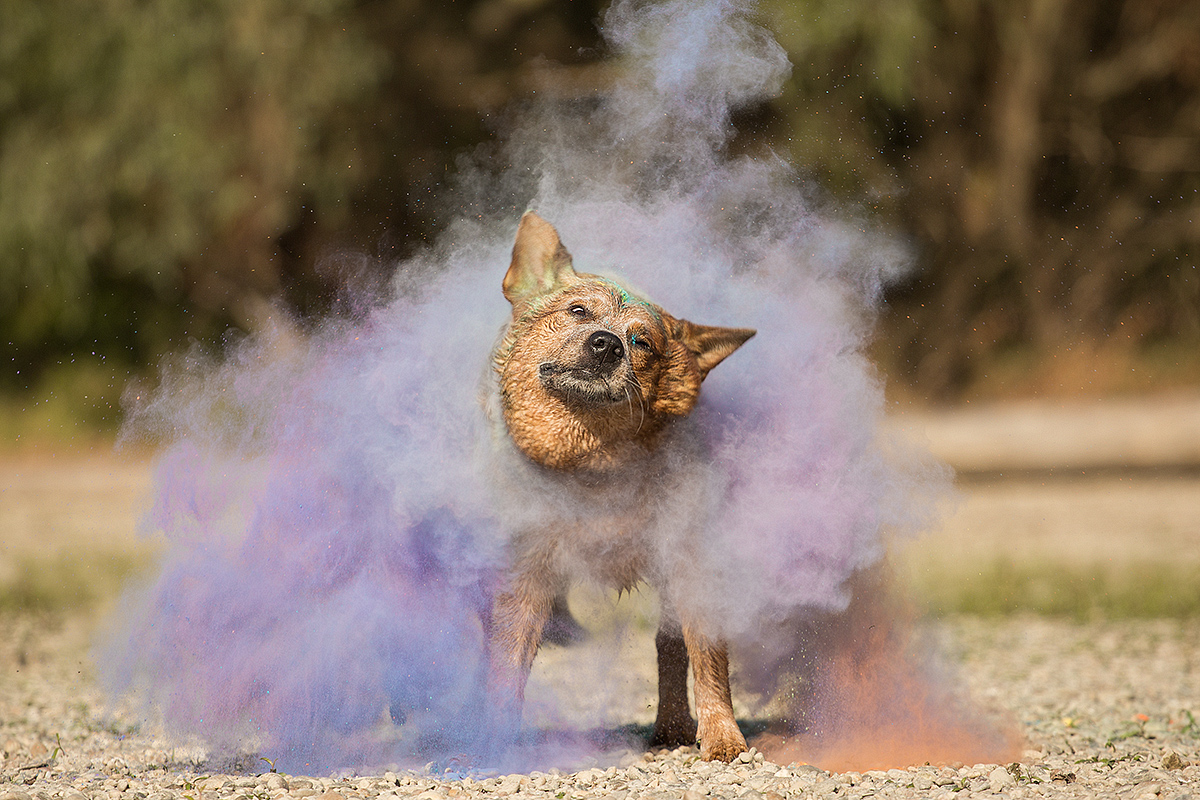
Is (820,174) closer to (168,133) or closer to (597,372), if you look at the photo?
(597,372)

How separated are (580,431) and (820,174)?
6813 mm

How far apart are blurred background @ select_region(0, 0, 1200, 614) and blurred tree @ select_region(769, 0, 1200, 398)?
0.12 ft

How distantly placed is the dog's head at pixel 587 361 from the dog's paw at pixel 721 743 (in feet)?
3.22

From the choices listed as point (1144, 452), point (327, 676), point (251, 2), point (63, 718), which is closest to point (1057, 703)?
point (327, 676)

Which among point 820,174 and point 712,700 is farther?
point 820,174

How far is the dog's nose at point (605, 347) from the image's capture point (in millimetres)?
3539

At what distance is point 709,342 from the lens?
149 inches

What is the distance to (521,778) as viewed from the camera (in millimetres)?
3658

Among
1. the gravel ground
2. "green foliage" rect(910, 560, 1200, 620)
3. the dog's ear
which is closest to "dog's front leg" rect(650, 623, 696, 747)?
the gravel ground

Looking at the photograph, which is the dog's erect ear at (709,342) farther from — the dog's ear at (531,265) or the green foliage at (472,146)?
the green foliage at (472,146)

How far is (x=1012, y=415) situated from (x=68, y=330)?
11.8m

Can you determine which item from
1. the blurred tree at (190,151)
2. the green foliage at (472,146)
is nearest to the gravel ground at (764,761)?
the green foliage at (472,146)

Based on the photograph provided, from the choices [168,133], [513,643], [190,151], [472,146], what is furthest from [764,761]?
[168,133]

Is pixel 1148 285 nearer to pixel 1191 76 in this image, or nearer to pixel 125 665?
pixel 1191 76
